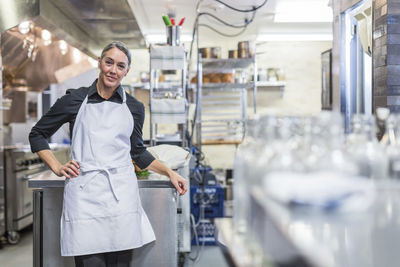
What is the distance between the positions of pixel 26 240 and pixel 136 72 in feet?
10.8

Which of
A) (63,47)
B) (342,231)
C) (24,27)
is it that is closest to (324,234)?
(342,231)

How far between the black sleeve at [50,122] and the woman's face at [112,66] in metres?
0.22

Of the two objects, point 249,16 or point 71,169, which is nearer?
point 71,169

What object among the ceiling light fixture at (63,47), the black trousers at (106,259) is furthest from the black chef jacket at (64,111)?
the ceiling light fixture at (63,47)

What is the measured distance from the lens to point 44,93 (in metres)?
6.16

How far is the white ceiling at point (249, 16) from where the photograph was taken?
4.91m

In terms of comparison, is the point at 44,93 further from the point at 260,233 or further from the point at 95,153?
the point at 260,233

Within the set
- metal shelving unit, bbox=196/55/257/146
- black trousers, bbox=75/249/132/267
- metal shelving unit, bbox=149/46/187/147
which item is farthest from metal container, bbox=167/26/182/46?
black trousers, bbox=75/249/132/267

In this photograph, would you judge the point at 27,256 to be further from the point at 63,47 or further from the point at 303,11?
the point at 303,11

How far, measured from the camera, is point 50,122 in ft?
7.39

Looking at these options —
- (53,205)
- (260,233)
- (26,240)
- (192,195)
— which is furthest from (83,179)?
(26,240)

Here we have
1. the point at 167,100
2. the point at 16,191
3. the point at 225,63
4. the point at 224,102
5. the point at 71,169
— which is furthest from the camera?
the point at 224,102

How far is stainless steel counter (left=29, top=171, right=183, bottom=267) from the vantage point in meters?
2.53

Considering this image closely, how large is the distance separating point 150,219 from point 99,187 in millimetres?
573
